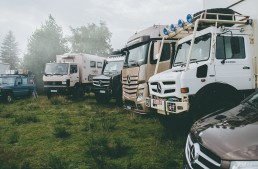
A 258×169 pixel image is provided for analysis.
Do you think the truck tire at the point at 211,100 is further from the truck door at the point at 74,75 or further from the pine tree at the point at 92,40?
the pine tree at the point at 92,40

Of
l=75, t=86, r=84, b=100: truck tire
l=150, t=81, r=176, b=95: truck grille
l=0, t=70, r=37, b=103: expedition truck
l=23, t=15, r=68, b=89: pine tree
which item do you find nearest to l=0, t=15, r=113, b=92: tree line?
l=23, t=15, r=68, b=89: pine tree

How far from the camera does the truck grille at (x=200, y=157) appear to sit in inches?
103

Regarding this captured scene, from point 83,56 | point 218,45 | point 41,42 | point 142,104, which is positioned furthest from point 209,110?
point 41,42

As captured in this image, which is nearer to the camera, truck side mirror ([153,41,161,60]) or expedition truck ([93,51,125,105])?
truck side mirror ([153,41,161,60])

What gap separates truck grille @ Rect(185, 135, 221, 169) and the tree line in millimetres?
26474

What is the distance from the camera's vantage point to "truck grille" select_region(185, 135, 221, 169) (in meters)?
2.61

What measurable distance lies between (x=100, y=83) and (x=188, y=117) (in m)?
8.97

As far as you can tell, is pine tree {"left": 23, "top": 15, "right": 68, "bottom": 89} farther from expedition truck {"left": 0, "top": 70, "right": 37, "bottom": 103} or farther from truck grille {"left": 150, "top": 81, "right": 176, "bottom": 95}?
truck grille {"left": 150, "top": 81, "right": 176, "bottom": 95}

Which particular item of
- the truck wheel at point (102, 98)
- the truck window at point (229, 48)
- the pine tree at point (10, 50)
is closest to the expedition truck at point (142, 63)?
the truck window at point (229, 48)

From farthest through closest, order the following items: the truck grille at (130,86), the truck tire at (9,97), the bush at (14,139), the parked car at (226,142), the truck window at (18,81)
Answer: the truck window at (18,81) < the truck tire at (9,97) < the truck grille at (130,86) < the bush at (14,139) < the parked car at (226,142)

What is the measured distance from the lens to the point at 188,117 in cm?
632

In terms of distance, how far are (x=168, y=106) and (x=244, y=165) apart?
4082 millimetres

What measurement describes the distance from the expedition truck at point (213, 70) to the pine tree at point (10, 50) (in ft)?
245

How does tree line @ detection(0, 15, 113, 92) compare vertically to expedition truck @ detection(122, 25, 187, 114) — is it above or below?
above
